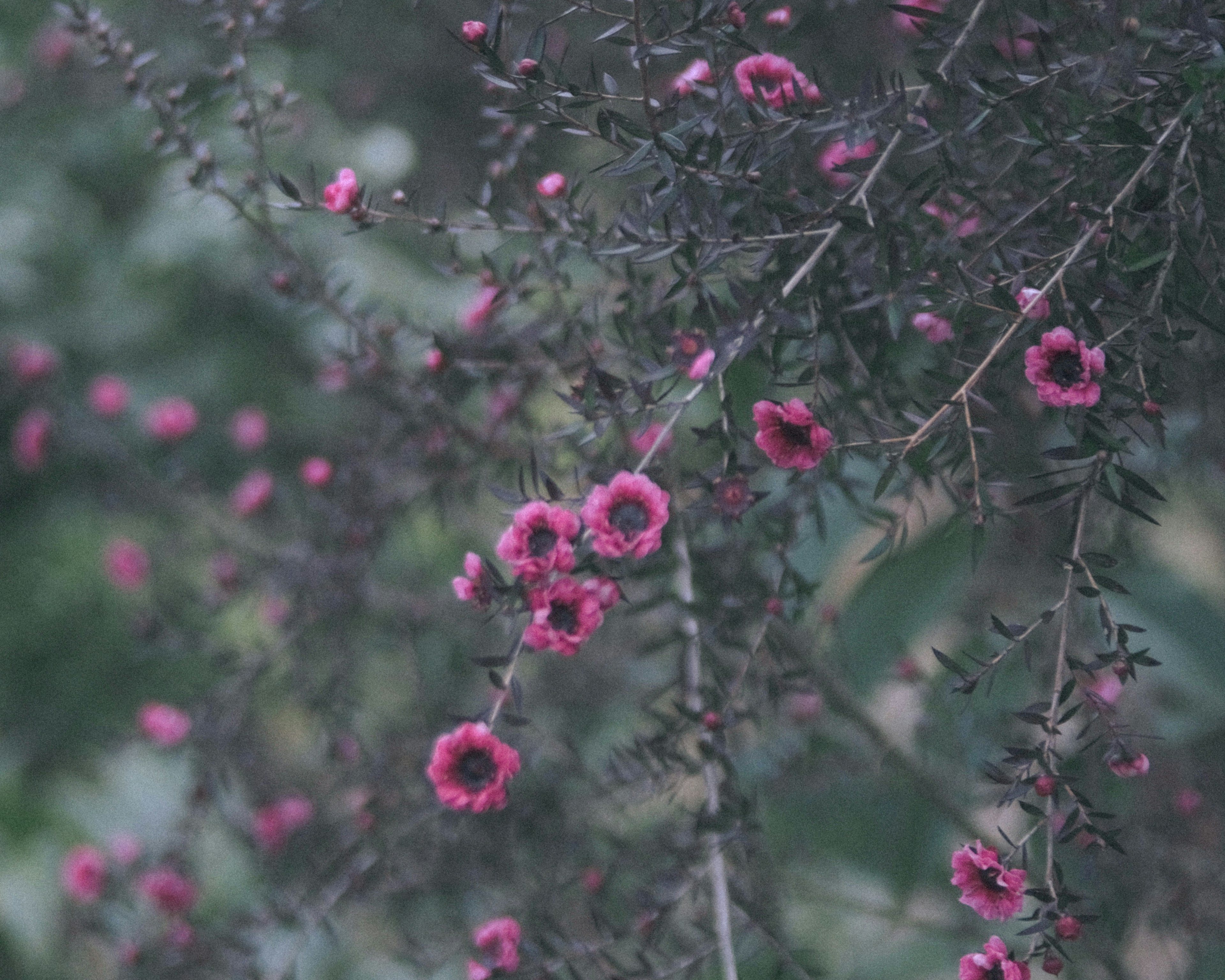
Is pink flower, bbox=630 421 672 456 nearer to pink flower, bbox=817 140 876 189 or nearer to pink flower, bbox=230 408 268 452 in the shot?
pink flower, bbox=817 140 876 189

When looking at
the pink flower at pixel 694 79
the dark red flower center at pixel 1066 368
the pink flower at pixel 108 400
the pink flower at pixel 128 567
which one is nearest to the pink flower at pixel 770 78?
the pink flower at pixel 694 79

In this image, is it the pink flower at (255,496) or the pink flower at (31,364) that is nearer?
the pink flower at (255,496)

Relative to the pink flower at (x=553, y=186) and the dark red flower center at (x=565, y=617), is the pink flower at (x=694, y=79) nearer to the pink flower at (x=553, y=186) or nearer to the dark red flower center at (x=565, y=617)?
the pink flower at (x=553, y=186)

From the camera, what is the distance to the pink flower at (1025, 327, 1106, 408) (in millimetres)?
499

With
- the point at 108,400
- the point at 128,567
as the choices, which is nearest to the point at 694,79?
the point at 108,400

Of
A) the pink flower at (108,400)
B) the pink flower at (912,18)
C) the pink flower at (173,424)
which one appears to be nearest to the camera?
the pink flower at (912,18)

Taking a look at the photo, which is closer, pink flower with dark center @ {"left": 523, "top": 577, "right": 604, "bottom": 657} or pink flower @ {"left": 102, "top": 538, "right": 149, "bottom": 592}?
pink flower with dark center @ {"left": 523, "top": 577, "right": 604, "bottom": 657}

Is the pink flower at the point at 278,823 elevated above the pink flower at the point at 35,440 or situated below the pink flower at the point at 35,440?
below

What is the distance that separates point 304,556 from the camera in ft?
3.55

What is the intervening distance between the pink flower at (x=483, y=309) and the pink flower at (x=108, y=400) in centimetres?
65

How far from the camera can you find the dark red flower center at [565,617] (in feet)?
1.88

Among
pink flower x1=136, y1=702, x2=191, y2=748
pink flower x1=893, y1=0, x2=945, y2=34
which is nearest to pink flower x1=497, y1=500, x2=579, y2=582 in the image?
pink flower x1=893, y1=0, x2=945, y2=34

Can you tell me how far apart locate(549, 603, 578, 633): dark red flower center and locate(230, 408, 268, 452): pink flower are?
3.35 feet

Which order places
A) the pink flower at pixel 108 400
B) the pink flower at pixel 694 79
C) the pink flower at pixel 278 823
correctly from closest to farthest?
the pink flower at pixel 694 79, the pink flower at pixel 278 823, the pink flower at pixel 108 400
